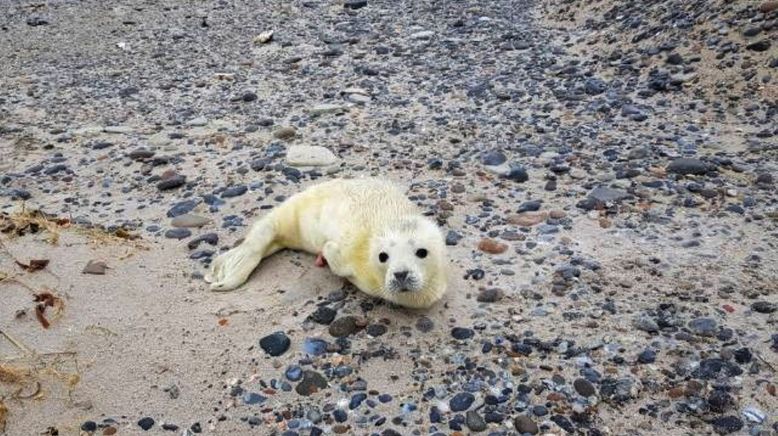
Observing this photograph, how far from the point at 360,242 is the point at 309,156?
199 centimetres

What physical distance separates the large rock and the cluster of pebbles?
0.02 metres

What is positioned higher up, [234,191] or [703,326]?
[703,326]

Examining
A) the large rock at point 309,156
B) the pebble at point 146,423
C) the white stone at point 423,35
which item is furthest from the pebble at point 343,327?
the white stone at point 423,35

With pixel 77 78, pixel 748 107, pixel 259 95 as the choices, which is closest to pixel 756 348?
pixel 748 107

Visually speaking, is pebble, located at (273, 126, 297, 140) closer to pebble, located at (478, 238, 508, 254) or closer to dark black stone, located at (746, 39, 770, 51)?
pebble, located at (478, 238, 508, 254)

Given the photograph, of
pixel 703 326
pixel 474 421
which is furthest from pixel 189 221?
pixel 703 326

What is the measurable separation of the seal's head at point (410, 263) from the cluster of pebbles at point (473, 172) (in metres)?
0.13

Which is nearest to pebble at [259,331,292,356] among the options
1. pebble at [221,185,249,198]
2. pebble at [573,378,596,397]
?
pebble at [573,378,596,397]

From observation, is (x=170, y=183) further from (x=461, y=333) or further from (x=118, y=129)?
(x=461, y=333)

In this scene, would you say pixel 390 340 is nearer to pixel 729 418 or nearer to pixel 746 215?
pixel 729 418

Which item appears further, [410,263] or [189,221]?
[189,221]

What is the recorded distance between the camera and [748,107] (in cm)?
636

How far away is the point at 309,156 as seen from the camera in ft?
19.4

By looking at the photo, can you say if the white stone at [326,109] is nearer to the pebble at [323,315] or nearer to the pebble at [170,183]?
the pebble at [170,183]
